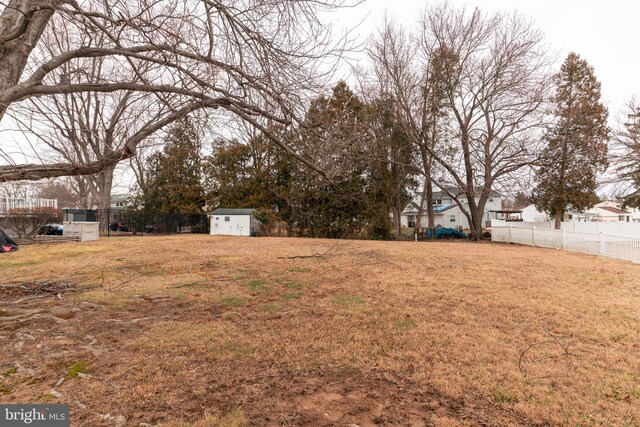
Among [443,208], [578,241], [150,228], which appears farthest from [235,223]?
[443,208]

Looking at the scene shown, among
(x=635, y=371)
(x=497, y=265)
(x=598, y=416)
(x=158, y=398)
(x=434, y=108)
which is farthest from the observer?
(x=434, y=108)

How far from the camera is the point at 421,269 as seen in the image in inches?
326

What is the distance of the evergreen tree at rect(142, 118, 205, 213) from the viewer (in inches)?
1109

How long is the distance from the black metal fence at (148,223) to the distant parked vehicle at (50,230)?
2.40 metres

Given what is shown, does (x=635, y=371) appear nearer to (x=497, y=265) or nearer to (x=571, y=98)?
(x=497, y=265)

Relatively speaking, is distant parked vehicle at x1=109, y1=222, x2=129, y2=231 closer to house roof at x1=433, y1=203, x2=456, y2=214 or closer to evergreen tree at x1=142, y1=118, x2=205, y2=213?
evergreen tree at x1=142, y1=118, x2=205, y2=213

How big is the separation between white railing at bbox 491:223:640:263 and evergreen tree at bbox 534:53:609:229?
5.23 metres

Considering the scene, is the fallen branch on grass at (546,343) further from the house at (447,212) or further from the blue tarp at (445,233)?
the house at (447,212)

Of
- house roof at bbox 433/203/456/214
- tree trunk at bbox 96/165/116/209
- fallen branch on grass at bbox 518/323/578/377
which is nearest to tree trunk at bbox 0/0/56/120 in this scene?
fallen branch on grass at bbox 518/323/578/377

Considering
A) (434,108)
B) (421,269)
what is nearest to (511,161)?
(434,108)

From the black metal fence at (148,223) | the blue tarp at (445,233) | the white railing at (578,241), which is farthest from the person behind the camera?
the black metal fence at (148,223)

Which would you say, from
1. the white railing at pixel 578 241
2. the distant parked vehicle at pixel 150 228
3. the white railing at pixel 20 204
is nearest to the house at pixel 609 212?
the white railing at pixel 578 241

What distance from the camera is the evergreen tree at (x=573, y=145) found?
20.4m

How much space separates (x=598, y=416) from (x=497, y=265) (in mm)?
7391
